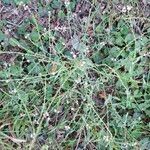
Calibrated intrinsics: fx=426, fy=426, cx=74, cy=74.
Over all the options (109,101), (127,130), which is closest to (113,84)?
(109,101)

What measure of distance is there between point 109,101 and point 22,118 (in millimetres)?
542

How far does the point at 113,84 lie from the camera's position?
2678 millimetres

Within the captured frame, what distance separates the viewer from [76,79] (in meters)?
2.61

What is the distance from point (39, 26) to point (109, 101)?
0.66 meters

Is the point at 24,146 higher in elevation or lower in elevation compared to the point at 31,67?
lower

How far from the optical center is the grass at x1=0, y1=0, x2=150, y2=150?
2.57m

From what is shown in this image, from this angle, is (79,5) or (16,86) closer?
(16,86)

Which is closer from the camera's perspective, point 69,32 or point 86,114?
point 86,114

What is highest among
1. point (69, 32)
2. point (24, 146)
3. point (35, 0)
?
point (35, 0)

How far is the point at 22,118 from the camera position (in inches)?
102

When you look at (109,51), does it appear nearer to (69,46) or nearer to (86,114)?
(69,46)

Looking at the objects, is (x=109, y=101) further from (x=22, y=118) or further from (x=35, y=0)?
(x=35, y=0)

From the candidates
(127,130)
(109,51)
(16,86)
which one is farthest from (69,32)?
(127,130)

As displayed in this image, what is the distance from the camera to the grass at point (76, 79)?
257 cm
